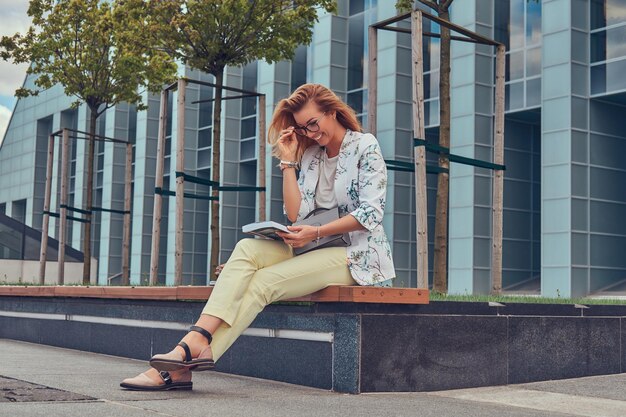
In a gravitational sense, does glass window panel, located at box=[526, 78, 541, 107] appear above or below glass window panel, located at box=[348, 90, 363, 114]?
below

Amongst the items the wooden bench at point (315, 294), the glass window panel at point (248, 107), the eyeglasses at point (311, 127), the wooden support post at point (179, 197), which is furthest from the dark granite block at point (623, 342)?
the glass window panel at point (248, 107)

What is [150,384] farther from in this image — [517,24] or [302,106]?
[517,24]

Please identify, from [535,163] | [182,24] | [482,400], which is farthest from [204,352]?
[535,163]

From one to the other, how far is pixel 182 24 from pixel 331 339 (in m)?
8.13

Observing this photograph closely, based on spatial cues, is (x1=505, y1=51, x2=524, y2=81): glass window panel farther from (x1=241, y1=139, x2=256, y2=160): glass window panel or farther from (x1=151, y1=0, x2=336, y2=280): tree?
(x1=151, y1=0, x2=336, y2=280): tree

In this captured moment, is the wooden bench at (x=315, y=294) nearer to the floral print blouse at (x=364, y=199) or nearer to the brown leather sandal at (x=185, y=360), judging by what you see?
the floral print blouse at (x=364, y=199)

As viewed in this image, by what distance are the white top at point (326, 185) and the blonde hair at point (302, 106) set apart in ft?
0.62

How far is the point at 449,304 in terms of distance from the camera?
6301 millimetres

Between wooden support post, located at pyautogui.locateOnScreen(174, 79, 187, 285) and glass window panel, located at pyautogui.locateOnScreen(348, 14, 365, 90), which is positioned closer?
wooden support post, located at pyautogui.locateOnScreen(174, 79, 187, 285)

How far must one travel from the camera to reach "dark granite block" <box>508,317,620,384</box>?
21.6 feet

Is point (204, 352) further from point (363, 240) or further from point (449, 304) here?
point (449, 304)

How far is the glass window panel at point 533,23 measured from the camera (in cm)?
2472

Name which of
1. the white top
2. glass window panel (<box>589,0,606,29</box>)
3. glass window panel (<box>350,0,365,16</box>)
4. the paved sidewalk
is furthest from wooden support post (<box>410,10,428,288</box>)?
glass window panel (<box>350,0,365,16</box>)

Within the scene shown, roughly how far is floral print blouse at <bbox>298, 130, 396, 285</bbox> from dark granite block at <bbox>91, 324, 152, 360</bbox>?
285cm
